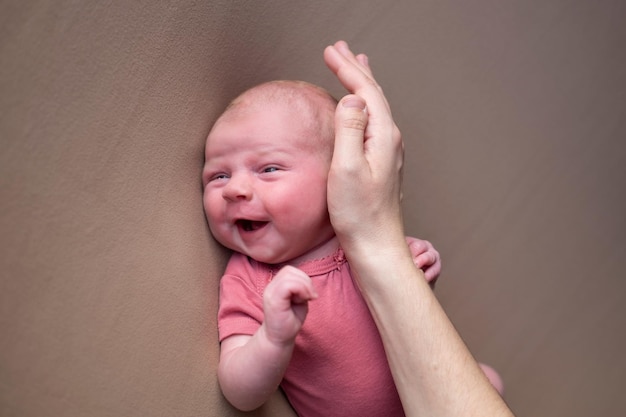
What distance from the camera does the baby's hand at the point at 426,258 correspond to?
116cm

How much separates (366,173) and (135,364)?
1.39 ft

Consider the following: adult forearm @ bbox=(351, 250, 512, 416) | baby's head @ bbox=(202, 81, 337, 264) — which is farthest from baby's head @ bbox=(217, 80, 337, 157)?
adult forearm @ bbox=(351, 250, 512, 416)

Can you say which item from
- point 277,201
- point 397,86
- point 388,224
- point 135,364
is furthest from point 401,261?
point 397,86

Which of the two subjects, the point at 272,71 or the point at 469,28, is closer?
the point at 272,71

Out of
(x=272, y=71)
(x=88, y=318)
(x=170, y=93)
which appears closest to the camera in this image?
(x=88, y=318)

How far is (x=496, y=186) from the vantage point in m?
1.64

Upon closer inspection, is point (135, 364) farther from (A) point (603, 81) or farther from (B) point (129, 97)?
(A) point (603, 81)

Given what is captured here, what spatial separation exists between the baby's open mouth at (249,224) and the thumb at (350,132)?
16 cm

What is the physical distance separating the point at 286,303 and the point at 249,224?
9.6 inches

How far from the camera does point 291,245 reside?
1020 mm

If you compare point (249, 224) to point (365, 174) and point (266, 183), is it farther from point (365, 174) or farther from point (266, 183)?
point (365, 174)

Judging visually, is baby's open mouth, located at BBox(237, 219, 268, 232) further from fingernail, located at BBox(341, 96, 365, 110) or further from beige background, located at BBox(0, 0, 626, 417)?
fingernail, located at BBox(341, 96, 365, 110)

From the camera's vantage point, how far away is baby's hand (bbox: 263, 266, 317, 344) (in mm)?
805

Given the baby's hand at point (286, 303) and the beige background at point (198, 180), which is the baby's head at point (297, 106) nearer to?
the beige background at point (198, 180)
